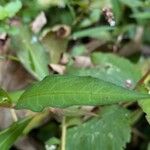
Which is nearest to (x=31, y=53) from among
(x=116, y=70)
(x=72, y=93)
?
(x=116, y=70)

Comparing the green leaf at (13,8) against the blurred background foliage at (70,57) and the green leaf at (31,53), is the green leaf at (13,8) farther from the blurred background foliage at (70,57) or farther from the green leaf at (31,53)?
the green leaf at (31,53)

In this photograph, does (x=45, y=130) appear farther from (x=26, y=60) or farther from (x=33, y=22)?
(x=33, y=22)

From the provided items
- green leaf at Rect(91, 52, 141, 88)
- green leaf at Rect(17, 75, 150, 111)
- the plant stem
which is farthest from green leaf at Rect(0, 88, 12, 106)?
green leaf at Rect(91, 52, 141, 88)

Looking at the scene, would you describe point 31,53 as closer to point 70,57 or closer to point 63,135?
point 70,57

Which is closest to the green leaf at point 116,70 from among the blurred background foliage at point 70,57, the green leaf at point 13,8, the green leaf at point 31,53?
the blurred background foliage at point 70,57

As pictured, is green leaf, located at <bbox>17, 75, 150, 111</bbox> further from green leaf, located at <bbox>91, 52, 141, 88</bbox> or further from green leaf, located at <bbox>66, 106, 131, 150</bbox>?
green leaf, located at <bbox>91, 52, 141, 88</bbox>

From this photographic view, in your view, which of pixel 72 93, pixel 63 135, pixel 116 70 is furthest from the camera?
pixel 116 70

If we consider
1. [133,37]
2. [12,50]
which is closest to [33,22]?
[12,50]
